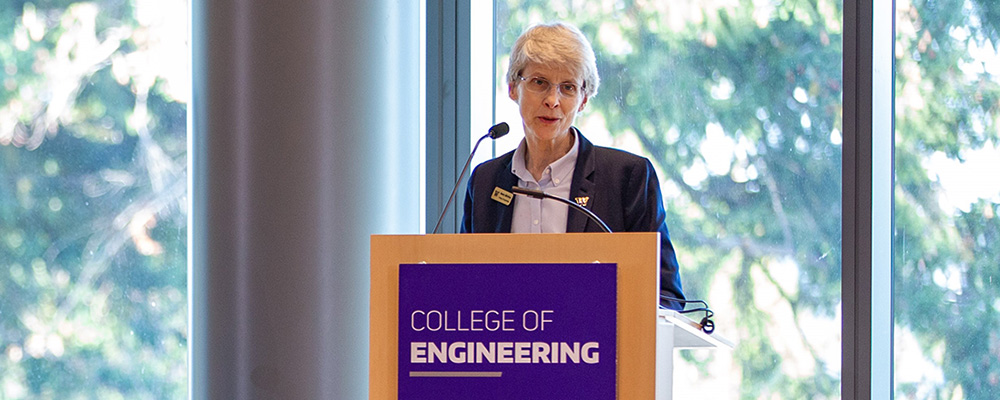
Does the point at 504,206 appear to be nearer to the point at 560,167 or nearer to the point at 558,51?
the point at 560,167

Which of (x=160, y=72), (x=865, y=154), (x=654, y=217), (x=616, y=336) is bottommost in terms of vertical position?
(x=616, y=336)

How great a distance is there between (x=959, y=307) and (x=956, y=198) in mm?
329

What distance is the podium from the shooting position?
1.45m

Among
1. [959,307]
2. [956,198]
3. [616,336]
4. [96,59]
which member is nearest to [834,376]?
[959,307]

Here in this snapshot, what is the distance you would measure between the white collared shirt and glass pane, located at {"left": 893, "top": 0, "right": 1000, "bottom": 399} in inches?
43.9

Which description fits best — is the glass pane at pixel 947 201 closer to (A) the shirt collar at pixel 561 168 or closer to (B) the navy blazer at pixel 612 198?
(B) the navy blazer at pixel 612 198

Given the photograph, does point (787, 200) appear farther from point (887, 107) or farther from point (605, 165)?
point (605, 165)

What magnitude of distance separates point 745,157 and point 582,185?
0.92m

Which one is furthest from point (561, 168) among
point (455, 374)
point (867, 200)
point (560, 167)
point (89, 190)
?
point (89, 190)

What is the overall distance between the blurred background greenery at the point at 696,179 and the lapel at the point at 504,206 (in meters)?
0.87

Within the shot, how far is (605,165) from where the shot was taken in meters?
2.46

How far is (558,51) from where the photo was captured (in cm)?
245

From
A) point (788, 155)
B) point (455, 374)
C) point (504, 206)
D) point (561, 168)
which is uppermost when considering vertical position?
point (788, 155)

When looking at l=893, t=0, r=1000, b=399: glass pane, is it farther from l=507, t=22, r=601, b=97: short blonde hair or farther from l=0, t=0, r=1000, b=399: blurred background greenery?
l=507, t=22, r=601, b=97: short blonde hair
